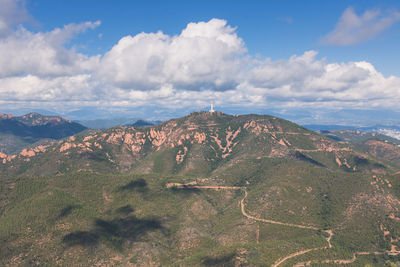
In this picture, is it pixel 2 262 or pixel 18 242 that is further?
pixel 18 242

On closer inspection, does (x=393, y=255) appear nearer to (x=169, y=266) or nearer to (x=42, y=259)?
(x=169, y=266)

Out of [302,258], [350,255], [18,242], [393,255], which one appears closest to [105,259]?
[18,242]

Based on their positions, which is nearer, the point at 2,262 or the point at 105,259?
the point at 2,262

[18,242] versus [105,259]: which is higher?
[18,242]

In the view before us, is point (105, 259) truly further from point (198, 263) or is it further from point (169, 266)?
point (198, 263)

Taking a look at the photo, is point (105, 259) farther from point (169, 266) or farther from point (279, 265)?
point (279, 265)

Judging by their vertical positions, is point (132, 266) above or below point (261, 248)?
below

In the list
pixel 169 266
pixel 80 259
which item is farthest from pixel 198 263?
pixel 80 259

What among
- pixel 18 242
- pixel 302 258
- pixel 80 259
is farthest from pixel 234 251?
pixel 18 242
